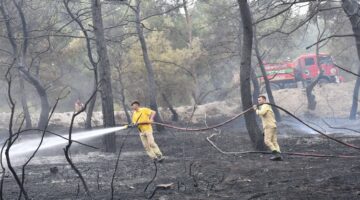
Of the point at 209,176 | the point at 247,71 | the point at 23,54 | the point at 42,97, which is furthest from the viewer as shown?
the point at 42,97

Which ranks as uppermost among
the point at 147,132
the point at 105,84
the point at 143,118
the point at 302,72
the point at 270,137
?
the point at 302,72

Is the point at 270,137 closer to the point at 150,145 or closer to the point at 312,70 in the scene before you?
the point at 150,145

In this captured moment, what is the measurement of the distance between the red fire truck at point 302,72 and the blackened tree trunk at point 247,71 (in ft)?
85.7

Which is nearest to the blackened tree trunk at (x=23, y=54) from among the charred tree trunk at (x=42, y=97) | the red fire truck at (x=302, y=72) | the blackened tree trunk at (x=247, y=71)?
the charred tree trunk at (x=42, y=97)

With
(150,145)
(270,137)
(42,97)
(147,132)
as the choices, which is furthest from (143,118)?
(42,97)

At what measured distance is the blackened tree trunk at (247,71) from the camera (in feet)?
43.0

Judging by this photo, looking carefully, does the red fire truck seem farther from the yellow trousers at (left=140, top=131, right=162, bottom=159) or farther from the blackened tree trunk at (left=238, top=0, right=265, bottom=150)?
the yellow trousers at (left=140, top=131, right=162, bottom=159)

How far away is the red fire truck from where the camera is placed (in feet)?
129

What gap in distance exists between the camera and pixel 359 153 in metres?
12.3

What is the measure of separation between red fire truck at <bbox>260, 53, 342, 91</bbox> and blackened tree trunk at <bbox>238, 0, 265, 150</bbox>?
2612 cm

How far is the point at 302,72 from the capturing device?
3994 centimetres

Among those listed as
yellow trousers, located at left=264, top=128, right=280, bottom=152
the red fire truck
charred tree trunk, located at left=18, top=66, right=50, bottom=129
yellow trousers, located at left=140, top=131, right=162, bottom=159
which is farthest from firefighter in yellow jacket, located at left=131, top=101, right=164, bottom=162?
the red fire truck

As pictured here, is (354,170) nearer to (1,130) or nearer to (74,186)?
(74,186)

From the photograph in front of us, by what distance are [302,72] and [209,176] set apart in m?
31.9
